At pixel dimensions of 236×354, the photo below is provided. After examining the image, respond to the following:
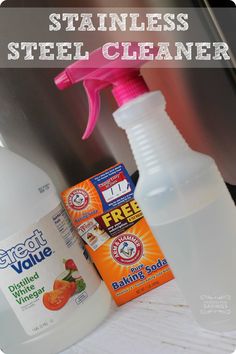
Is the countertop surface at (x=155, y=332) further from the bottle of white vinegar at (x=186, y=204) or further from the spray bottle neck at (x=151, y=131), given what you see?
the spray bottle neck at (x=151, y=131)

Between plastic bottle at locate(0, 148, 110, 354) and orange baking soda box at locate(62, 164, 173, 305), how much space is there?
5 centimetres

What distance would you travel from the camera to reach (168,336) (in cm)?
59

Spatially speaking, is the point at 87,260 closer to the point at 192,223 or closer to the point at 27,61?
the point at 192,223

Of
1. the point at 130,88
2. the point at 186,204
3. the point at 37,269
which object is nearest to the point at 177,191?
the point at 186,204

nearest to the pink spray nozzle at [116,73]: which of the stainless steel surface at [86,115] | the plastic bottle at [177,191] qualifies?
the plastic bottle at [177,191]

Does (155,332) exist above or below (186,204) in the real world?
below

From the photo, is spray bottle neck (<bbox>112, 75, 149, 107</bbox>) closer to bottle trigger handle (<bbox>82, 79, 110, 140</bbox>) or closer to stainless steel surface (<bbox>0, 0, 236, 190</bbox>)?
bottle trigger handle (<bbox>82, 79, 110, 140</bbox>)

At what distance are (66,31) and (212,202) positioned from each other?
378 millimetres

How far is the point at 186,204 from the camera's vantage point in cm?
52

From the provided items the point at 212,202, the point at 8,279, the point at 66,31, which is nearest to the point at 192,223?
the point at 212,202

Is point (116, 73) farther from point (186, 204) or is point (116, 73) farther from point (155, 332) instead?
point (155, 332)

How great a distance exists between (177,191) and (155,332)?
9.0 inches

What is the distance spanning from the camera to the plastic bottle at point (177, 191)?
0.52m

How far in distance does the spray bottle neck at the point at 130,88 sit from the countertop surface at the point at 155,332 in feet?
1.05
